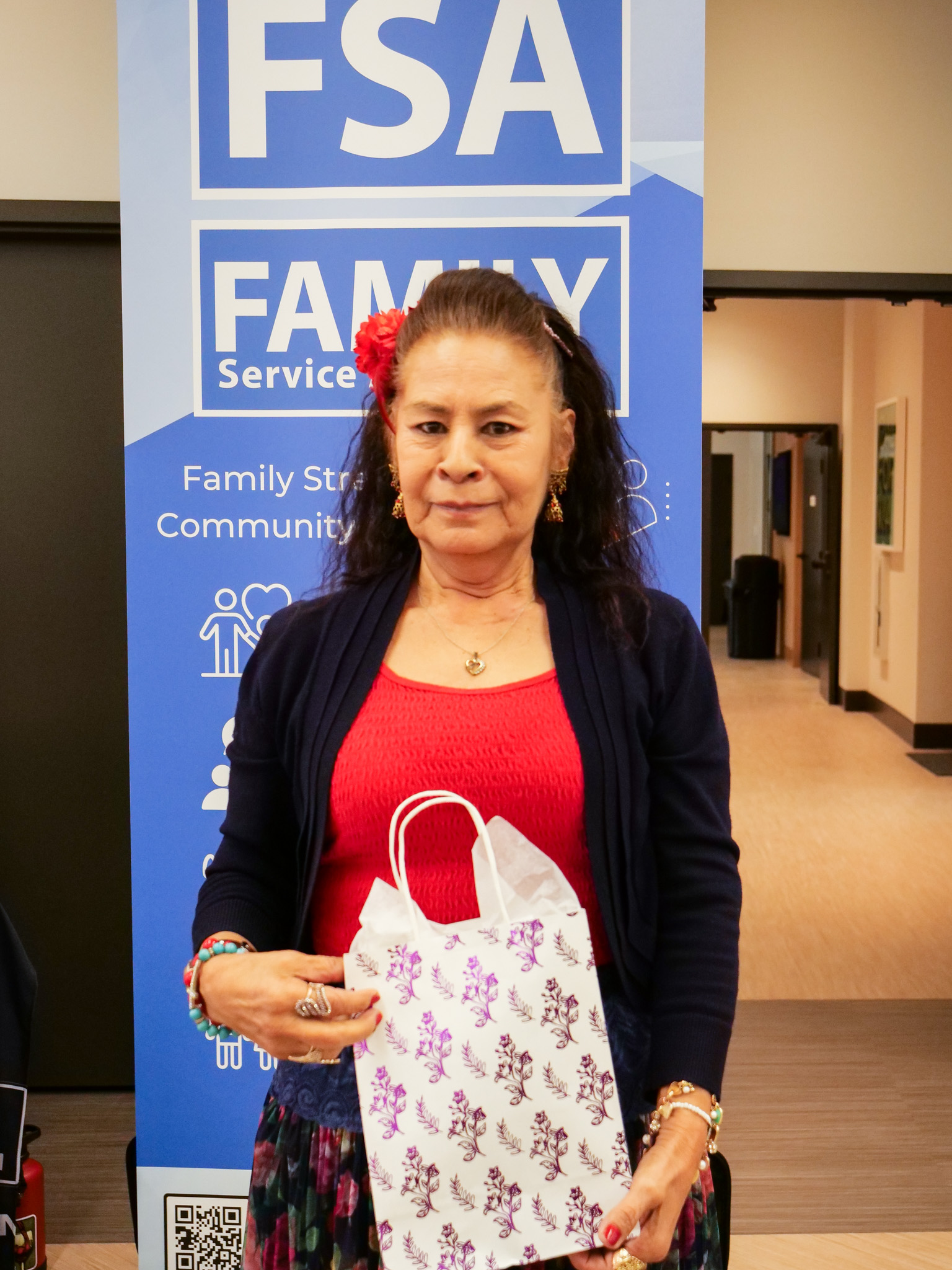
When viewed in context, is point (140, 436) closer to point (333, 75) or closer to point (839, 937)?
point (333, 75)

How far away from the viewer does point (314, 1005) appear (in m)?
1.06

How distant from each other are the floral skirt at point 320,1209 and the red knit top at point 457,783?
9.5 inches

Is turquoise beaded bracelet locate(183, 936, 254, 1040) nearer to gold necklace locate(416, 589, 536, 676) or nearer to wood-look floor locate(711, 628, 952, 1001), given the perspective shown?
gold necklace locate(416, 589, 536, 676)

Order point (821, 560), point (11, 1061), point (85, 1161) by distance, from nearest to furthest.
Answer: point (11, 1061) → point (85, 1161) → point (821, 560)

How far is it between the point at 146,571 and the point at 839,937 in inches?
132

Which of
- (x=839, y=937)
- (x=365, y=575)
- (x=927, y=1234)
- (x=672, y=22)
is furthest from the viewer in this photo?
(x=839, y=937)

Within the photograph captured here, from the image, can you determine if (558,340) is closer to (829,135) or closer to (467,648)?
(467,648)

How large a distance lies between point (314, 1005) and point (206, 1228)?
1508 mm

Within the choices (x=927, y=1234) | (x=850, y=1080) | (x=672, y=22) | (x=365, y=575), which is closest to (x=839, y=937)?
(x=850, y=1080)

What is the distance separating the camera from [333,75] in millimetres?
2148

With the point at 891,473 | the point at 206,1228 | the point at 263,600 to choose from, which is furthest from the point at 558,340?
the point at 891,473

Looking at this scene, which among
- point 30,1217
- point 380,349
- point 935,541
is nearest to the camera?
point 380,349

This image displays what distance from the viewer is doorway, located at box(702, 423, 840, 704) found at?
9.69m

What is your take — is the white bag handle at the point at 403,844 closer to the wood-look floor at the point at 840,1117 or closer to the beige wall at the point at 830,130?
the wood-look floor at the point at 840,1117
